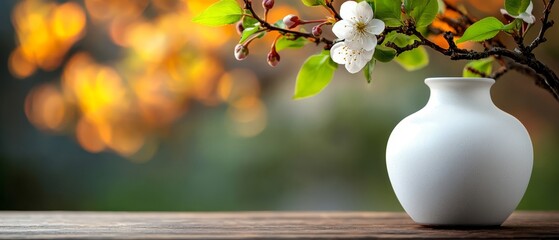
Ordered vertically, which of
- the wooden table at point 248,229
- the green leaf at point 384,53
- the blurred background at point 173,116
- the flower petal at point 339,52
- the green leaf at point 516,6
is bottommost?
the blurred background at point 173,116

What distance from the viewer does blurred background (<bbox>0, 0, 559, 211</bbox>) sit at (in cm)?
239

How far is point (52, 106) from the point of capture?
2486 mm

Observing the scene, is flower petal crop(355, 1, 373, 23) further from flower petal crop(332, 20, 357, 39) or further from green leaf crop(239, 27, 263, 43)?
green leaf crop(239, 27, 263, 43)

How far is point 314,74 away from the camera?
40.2 inches

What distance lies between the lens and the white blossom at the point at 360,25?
0.85 meters

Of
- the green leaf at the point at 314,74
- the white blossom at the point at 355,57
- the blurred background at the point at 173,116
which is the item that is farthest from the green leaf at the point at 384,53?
the blurred background at the point at 173,116

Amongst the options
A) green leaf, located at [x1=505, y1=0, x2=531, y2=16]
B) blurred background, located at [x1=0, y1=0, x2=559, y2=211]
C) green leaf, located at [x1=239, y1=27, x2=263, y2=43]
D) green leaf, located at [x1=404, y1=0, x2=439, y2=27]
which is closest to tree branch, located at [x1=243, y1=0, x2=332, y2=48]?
green leaf, located at [x1=239, y1=27, x2=263, y2=43]

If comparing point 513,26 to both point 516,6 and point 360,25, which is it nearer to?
point 516,6

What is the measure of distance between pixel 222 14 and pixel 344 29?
16 cm

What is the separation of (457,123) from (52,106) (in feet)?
6.19

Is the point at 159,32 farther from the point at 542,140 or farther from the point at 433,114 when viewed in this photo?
the point at 433,114

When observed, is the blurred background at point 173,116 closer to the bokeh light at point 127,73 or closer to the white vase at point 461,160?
the bokeh light at point 127,73

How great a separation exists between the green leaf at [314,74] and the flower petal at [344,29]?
14 centimetres

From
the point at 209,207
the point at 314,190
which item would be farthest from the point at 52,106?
the point at 314,190
